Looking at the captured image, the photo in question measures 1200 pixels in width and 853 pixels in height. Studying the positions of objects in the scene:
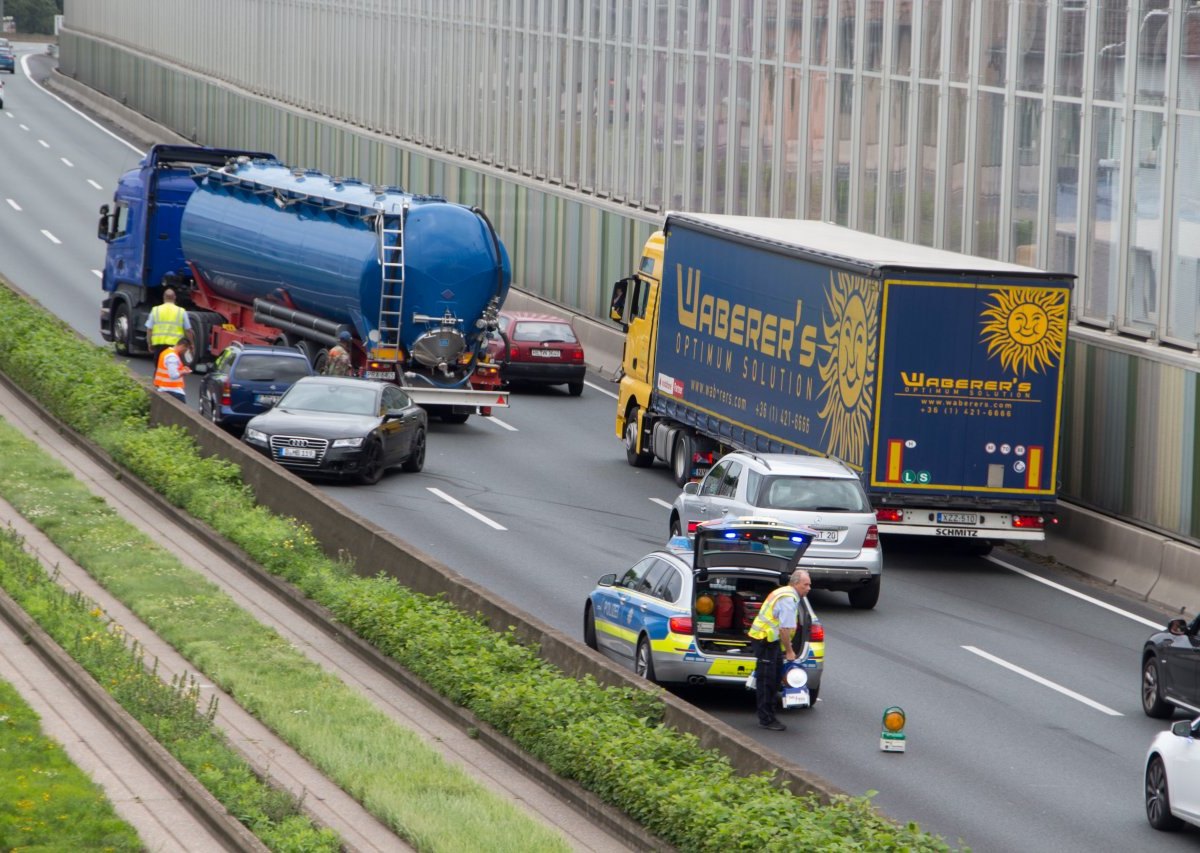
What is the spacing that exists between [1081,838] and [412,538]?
487 inches

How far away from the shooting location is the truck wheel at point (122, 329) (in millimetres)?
41562

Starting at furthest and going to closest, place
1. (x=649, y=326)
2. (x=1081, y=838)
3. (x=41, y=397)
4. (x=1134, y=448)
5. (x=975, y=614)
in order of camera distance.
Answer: (x=649, y=326), (x=41, y=397), (x=1134, y=448), (x=975, y=614), (x=1081, y=838)

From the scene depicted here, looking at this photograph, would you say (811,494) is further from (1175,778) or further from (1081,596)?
(1175,778)

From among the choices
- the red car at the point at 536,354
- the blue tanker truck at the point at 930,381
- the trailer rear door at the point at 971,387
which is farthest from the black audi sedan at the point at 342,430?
the red car at the point at 536,354

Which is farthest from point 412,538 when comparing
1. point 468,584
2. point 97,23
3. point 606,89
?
point 97,23

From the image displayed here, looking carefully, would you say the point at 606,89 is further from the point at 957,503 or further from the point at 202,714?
the point at 202,714

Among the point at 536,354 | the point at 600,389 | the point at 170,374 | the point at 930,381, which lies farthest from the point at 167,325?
the point at 930,381

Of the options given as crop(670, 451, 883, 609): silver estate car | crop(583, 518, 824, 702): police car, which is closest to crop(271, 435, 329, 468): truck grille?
crop(670, 451, 883, 609): silver estate car

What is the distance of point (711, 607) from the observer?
1917 centimetres

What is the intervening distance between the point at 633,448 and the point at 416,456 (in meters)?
4.24

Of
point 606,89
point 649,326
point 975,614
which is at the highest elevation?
point 606,89

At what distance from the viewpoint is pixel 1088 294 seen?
2977cm

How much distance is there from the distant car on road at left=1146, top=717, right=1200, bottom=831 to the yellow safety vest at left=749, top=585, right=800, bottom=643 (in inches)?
137

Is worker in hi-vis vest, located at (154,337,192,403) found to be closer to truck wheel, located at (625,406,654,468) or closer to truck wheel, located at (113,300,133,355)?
truck wheel, located at (625,406,654,468)
